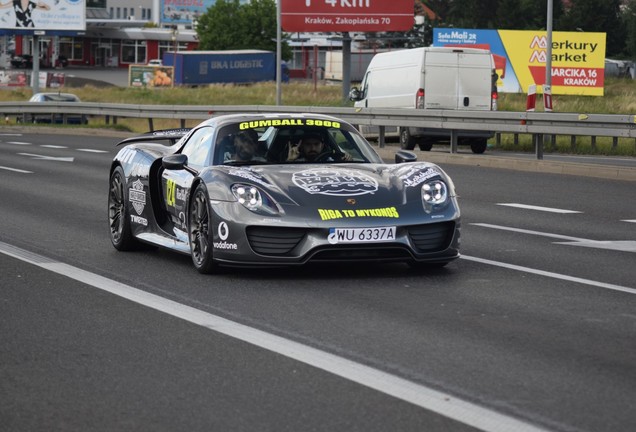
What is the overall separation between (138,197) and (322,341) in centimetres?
470

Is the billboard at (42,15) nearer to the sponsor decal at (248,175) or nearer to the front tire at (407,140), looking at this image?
the front tire at (407,140)

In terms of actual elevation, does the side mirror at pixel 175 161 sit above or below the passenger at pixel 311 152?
below

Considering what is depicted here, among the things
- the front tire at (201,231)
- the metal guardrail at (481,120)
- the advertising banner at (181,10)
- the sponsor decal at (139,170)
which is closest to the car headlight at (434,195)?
the front tire at (201,231)

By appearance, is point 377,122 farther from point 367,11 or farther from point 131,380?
point 367,11

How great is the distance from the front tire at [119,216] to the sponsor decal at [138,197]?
0.13 meters

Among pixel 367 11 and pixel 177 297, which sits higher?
pixel 367 11

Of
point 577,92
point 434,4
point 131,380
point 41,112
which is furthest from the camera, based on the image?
point 434,4

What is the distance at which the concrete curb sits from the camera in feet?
70.0

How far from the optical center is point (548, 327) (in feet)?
24.5

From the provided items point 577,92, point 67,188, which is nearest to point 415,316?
point 67,188

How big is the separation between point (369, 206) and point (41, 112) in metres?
36.8

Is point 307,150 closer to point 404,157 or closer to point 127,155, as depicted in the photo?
point 404,157

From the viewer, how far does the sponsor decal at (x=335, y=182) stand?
378 inches

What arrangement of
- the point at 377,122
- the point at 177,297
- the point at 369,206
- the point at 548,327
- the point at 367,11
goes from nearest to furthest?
the point at 548,327, the point at 177,297, the point at 369,206, the point at 377,122, the point at 367,11
